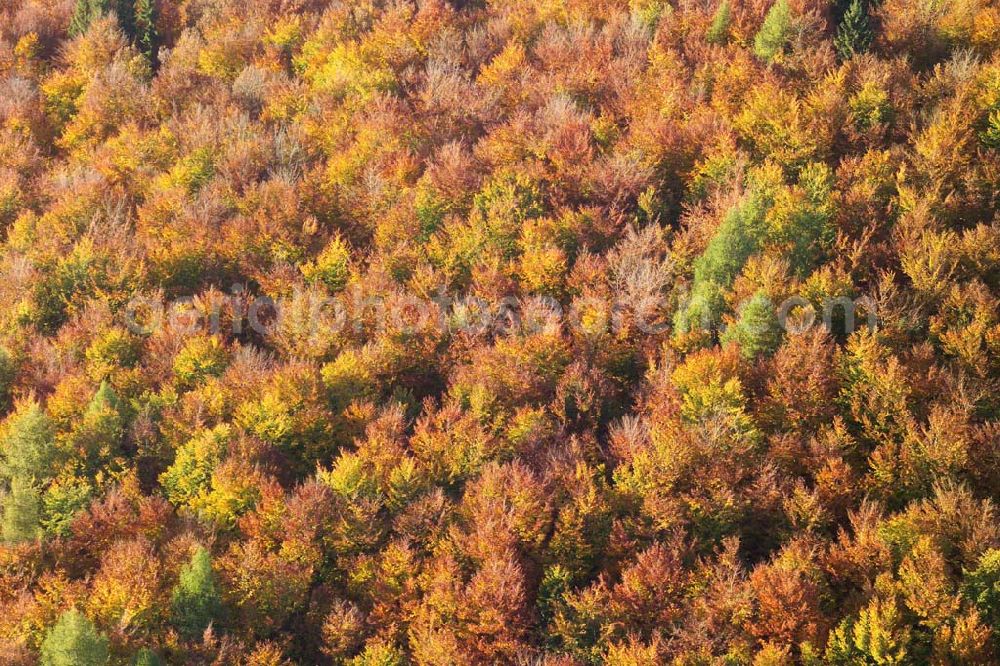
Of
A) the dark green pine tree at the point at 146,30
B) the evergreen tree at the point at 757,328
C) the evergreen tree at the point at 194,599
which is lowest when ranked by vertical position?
the evergreen tree at the point at 194,599

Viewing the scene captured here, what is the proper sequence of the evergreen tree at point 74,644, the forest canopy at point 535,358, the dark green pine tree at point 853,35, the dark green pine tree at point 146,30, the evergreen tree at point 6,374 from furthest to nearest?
the dark green pine tree at point 146,30
the dark green pine tree at point 853,35
the evergreen tree at point 6,374
the forest canopy at point 535,358
the evergreen tree at point 74,644

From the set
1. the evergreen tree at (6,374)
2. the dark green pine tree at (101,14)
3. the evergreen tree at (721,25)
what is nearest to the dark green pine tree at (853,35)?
the evergreen tree at (721,25)

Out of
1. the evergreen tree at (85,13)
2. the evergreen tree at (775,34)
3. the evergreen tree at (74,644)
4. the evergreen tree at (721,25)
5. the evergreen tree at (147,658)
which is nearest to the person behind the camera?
the evergreen tree at (74,644)

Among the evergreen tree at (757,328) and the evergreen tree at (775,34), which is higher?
the evergreen tree at (775,34)

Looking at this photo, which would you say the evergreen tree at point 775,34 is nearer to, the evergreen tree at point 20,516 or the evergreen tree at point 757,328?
the evergreen tree at point 757,328

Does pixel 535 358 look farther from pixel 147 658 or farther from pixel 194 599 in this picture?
pixel 147 658

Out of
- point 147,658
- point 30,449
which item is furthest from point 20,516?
point 147,658
